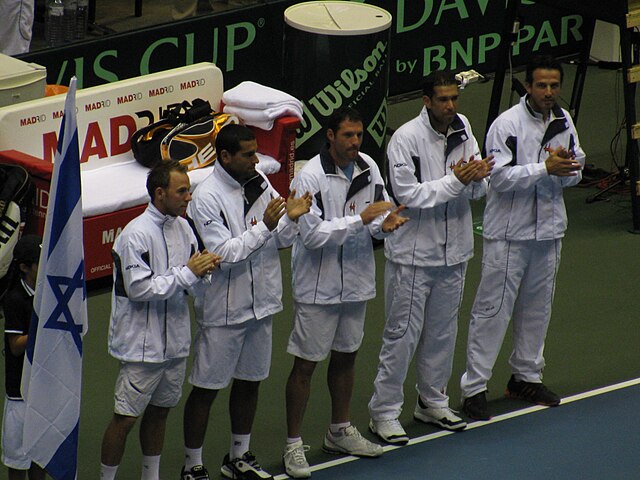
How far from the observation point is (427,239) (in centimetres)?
759

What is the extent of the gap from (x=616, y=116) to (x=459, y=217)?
19.7 ft

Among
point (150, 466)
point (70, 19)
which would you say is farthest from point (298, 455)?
point (70, 19)

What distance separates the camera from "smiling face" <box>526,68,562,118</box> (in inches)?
307

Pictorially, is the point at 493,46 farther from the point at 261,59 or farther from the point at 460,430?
the point at 460,430

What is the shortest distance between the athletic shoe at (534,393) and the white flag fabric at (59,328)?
312 cm

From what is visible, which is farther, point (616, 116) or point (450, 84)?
point (616, 116)

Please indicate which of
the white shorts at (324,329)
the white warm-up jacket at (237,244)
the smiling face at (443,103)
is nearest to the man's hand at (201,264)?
the white warm-up jacket at (237,244)

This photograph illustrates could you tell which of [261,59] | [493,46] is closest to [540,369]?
[261,59]

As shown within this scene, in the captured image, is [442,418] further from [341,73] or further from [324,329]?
[341,73]

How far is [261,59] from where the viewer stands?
1234cm

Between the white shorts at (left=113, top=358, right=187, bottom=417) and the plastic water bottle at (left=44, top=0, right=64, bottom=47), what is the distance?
7371mm

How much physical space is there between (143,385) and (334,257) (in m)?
1.26

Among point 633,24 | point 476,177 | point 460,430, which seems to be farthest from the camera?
point 633,24

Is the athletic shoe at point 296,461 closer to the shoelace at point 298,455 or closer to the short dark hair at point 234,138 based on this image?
the shoelace at point 298,455
